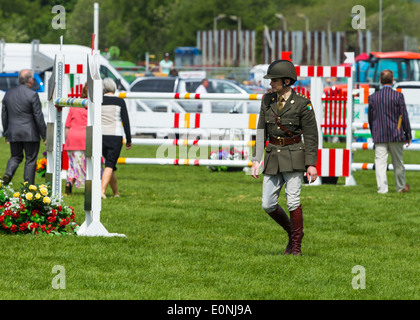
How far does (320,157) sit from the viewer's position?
53.3 feet

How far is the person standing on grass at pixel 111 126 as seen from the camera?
13711 mm

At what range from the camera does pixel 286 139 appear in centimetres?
877

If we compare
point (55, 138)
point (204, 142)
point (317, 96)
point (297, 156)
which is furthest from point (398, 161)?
point (297, 156)

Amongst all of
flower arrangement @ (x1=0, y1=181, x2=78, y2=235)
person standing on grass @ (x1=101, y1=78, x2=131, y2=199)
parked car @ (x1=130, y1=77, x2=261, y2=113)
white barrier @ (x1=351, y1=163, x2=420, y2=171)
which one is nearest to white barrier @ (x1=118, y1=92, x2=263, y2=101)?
white barrier @ (x1=351, y1=163, x2=420, y2=171)

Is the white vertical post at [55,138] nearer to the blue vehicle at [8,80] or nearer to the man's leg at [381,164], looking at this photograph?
the man's leg at [381,164]

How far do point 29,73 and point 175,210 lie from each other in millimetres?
3214

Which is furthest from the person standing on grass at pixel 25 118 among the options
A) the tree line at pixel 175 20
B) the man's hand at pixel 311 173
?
the tree line at pixel 175 20

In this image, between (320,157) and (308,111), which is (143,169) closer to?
(320,157)

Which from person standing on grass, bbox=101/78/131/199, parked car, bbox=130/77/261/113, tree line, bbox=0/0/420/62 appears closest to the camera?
person standing on grass, bbox=101/78/131/199

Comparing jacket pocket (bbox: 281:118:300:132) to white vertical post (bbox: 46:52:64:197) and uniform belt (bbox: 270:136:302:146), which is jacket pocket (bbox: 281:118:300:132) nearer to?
uniform belt (bbox: 270:136:302:146)

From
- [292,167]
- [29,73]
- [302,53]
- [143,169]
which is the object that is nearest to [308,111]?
[292,167]

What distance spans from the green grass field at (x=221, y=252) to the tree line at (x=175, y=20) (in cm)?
6867

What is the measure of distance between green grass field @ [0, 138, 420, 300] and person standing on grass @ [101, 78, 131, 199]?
0.49 meters

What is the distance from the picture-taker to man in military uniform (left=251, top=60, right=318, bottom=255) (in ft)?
28.4
